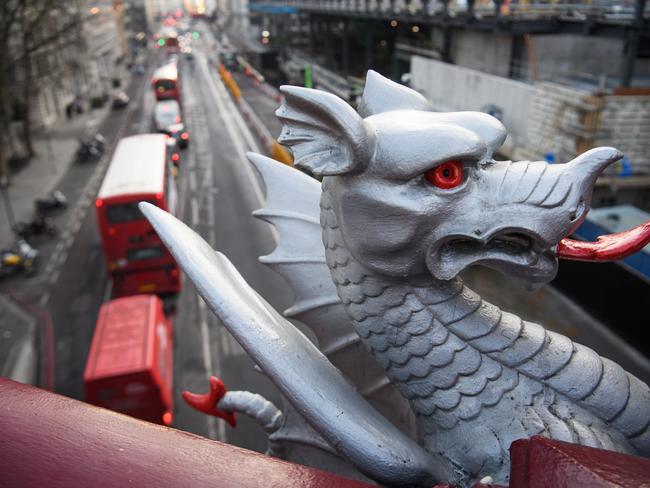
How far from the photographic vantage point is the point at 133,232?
11688mm

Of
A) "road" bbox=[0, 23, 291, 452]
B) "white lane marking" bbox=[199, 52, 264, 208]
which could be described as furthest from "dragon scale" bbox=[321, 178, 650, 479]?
"white lane marking" bbox=[199, 52, 264, 208]

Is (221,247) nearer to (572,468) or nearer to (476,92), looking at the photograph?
(476,92)

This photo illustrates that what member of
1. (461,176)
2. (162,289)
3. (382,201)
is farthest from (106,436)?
(162,289)

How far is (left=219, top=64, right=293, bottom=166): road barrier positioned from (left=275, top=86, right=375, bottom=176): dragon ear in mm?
12544

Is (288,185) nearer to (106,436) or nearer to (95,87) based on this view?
(106,436)

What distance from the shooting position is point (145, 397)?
8.06 metres

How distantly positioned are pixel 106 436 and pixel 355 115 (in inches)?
57.1

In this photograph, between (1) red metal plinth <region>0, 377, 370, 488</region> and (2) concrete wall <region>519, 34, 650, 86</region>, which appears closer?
(1) red metal plinth <region>0, 377, 370, 488</region>

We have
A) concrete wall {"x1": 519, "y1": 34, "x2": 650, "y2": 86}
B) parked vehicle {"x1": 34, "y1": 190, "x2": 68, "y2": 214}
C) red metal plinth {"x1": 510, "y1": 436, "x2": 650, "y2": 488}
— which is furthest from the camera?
parked vehicle {"x1": 34, "y1": 190, "x2": 68, "y2": 214}


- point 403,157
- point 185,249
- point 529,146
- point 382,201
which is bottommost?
point 529,146

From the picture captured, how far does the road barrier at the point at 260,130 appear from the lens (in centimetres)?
1818

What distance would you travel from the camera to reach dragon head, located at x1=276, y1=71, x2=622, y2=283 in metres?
2.24

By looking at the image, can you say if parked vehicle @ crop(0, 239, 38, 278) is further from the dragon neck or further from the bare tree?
the dragon neck

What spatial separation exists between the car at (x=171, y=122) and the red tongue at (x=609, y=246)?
25.6m
